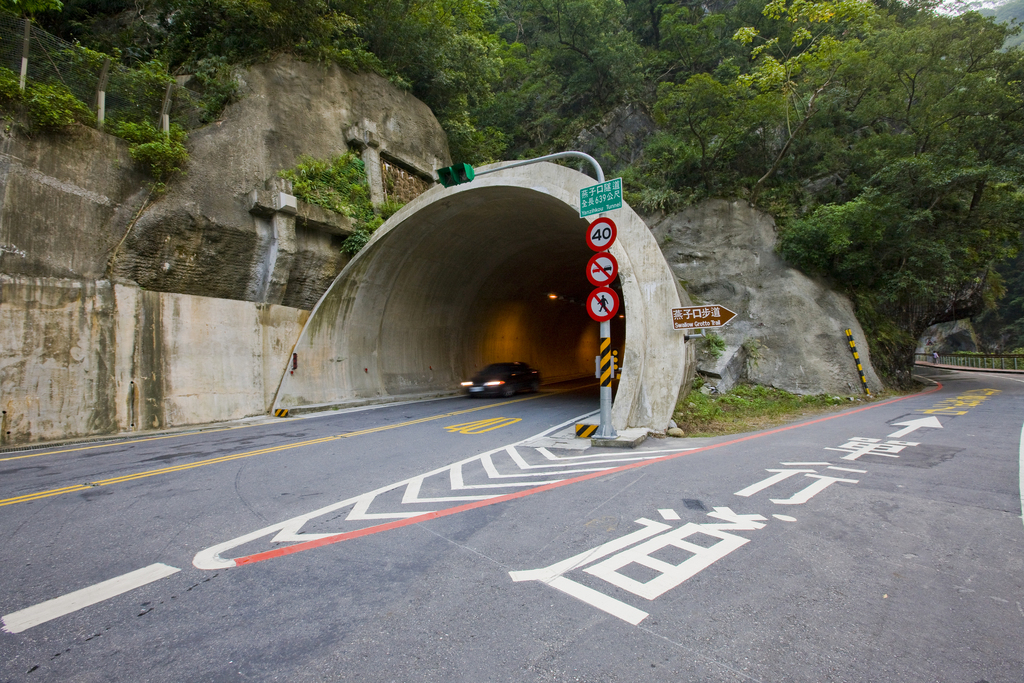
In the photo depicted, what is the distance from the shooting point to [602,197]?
821cm

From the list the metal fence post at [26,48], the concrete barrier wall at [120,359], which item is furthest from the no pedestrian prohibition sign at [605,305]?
the metal fence post at [26,48]

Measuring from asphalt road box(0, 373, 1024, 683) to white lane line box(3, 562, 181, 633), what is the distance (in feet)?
0.05

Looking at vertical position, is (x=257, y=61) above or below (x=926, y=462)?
above

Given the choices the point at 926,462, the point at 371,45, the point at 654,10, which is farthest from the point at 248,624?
the point at 654,10

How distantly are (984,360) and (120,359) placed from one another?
49.6 metres

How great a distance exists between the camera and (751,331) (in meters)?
15.0

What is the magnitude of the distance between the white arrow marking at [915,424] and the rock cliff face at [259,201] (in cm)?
1447

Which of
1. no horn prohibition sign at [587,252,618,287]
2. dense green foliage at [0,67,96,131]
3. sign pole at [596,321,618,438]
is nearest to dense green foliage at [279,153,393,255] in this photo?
dense green foliage at [0,67,96,131]

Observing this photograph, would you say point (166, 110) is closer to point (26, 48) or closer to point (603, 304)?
point (26, 48)

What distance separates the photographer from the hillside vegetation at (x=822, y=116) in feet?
48.7

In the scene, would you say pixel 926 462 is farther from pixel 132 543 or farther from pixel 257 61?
pixel 257 61

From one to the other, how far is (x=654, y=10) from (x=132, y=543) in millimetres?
35647

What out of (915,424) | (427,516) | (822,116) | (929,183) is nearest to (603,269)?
(427,516)

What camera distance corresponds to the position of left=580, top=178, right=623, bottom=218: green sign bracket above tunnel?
316 inches
